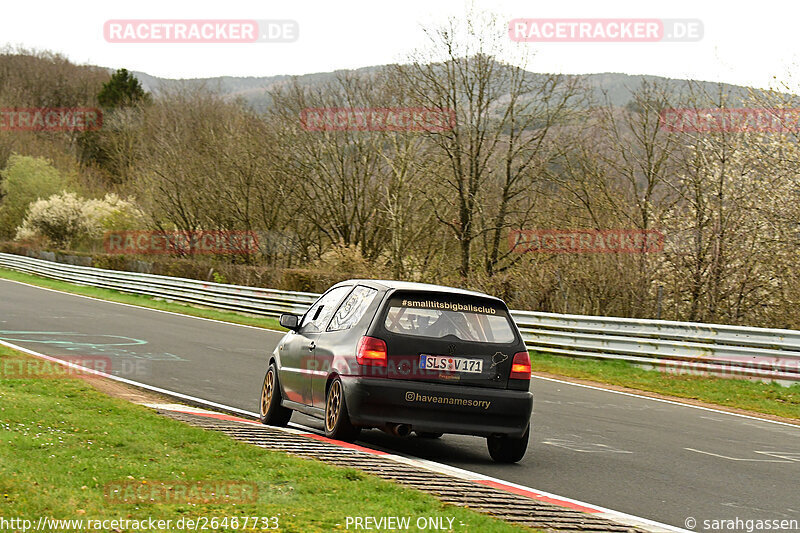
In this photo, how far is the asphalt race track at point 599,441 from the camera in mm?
7629

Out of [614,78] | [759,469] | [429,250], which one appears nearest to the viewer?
[759,469]

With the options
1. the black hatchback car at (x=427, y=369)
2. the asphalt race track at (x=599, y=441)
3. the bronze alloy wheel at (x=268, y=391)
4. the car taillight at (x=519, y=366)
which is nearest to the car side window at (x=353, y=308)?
the black hatchback car at (x=427, y=369)

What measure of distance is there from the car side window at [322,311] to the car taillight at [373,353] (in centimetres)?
129

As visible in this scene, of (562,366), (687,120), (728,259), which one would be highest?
(687,120)

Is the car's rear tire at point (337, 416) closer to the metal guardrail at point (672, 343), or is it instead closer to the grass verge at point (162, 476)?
the grass verge at point (162, 476)

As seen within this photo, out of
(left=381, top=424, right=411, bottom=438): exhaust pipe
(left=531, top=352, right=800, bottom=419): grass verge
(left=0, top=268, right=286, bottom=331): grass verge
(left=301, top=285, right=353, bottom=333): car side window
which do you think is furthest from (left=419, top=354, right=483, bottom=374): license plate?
(left=0, top=268, right=286, bottom=331): grass verge

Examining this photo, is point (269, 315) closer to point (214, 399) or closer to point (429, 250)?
point (429, 250)

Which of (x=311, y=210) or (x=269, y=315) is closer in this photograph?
(x=269, y=315)

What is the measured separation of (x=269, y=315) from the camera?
31031 mm

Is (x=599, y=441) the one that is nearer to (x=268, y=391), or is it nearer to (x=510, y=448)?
(x=510, y=448)

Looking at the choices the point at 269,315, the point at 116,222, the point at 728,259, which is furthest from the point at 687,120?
the point at 116,222

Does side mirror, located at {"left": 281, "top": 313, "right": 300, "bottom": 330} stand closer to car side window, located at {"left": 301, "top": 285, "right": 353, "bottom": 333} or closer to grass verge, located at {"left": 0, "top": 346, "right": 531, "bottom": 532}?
car side window, located at {"left": 301, "top": 285, "right": 353, "bottom": 333}

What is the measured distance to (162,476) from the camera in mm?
6395

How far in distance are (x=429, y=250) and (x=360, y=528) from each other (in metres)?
33.0
